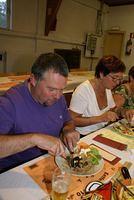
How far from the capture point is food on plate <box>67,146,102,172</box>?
0.99 meters

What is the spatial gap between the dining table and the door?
17.7 ft

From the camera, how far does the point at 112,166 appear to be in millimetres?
1024

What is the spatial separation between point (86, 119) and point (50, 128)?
0.45 metres

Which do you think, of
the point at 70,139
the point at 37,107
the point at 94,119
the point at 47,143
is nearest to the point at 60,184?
the point at 47,143

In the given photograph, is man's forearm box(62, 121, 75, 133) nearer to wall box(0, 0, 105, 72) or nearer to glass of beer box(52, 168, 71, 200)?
glass of beer box(52, 168, 71, 200)

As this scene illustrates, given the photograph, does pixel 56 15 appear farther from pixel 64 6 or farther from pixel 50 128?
pixel 50 128

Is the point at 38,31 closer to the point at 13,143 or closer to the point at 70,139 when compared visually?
the point at 70,139

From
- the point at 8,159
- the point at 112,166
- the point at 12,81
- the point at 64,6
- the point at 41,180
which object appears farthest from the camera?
the point at 64,6

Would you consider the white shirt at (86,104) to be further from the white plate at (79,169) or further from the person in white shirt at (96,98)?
the white plate at (79,169)

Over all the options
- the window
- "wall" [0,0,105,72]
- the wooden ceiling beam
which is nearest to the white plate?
"wall" [0,0,105,72]

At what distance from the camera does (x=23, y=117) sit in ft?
3.69

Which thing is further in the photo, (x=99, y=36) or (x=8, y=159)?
(x=99, y=36)

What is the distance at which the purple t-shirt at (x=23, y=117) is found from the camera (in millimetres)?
1053

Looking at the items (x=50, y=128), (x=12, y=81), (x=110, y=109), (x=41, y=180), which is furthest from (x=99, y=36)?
(x=41, y=180)
